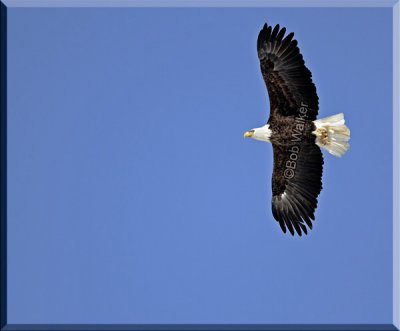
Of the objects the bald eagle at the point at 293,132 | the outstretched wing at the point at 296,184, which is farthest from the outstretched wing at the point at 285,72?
the outstretched wing at the point at 296,184

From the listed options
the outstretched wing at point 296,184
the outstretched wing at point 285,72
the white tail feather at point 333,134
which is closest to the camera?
the outstretched wing at point 285,72

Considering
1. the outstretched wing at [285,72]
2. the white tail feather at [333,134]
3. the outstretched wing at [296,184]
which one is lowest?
the outstretched wing at [296,184]

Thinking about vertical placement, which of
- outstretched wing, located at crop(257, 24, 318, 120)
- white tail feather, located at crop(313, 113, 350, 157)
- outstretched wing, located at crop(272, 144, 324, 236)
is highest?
outstretched wing, located at crop(257, 24, 318, 120)

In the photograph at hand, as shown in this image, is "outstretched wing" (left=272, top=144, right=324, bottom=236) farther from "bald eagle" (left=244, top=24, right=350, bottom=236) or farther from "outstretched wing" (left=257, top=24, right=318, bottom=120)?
"outstretched wing" (left=257, top=24, right=318, bottom=120)

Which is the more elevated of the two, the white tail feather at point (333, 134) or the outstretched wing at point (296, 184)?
the white tail feather at point (333, 134)

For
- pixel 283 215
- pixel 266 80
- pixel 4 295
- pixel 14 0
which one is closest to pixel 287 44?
pixel 266 80

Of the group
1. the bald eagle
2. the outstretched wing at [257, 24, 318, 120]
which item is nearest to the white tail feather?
the bald eagle

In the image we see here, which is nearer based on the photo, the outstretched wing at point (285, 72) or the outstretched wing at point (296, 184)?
the outstretched wing at point (285, 72)

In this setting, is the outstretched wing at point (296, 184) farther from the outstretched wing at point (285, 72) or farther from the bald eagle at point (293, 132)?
the outstretched wing at point (285, 72)

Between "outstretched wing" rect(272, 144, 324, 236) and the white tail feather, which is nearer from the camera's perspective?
the white tail feather

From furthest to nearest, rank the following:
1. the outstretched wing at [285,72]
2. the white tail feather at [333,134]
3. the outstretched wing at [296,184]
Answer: the outstretched wing at [296,184], the white tail feather at [333,134], the outstretched wing at [285,72]
